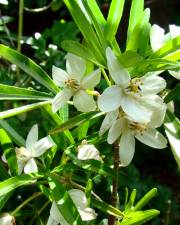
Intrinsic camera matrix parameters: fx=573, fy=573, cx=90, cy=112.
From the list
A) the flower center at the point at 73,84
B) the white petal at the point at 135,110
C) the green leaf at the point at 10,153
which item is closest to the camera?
the white petal at the point at 135,110

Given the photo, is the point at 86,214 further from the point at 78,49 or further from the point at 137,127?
the point at 78,49

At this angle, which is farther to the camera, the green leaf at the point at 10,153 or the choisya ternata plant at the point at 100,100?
the green leaf at the point at 10,153

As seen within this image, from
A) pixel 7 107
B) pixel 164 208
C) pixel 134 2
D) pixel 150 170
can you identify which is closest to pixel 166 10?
pixel 150 170

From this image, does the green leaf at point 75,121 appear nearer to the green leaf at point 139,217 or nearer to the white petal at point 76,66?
the white petal at point 76,66

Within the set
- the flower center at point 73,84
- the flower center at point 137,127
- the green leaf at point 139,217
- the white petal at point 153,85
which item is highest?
the flower center at point 73,84

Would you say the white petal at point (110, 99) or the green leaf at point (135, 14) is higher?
the green leaf at point (135, 14)

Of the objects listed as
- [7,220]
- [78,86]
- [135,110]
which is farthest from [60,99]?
[7,220]

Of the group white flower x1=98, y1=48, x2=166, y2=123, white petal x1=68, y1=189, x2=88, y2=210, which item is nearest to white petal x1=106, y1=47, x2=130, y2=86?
white flower x1=98, y1=48, x2=166, y2=123

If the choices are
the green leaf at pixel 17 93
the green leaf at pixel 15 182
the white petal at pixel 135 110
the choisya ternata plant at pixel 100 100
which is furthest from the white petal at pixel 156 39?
the green leaf at pixel 15 182

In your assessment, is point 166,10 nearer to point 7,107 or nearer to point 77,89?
point 7,107
